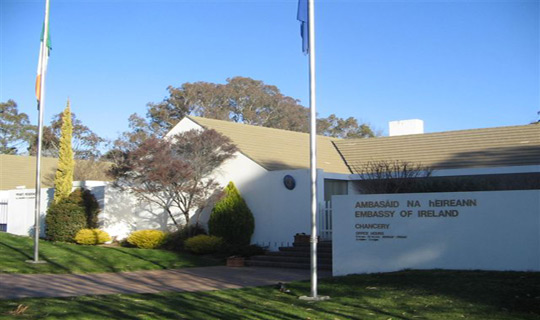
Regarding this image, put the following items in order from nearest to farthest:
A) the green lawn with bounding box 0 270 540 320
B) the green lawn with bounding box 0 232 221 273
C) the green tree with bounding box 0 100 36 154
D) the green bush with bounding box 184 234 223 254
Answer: the green lawn with bounding box 0 270 540 320 < the green lawn with bounding box 0 232 221 273 < the green bush with bounding box 184 234 223 254 < the green tree with bounding box 0 100 36 154

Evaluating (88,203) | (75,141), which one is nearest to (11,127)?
(75,141)

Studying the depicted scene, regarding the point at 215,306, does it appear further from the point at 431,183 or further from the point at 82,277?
the point at 431,183

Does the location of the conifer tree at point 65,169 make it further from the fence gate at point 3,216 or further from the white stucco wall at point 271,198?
the fence gate at point 3,216

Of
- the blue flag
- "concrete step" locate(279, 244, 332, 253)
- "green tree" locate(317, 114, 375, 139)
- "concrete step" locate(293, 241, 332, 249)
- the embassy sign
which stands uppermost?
"green tree" locate(317, 114, 375, 139)

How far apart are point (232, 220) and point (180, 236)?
2289 mm

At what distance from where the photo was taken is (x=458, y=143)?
2486 centimetres

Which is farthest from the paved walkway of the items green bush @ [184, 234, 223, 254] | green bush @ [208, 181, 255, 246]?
green bush @ [208, 181, 255, 246]

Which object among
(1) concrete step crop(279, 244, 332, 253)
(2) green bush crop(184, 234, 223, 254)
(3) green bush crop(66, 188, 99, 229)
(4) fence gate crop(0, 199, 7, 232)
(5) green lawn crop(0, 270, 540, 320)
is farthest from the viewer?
(4) fence gate crop(0, 199, 7, 232)

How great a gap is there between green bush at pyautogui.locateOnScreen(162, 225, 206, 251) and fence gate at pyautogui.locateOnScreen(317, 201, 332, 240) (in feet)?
16.4

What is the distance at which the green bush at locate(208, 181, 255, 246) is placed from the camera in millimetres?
22094

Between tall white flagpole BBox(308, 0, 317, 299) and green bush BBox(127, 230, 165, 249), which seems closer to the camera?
tall white flagpole BBox(308, 0, 317, 299)

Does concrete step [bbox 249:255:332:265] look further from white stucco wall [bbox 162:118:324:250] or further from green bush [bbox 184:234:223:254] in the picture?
white stucco wall [bbox 162:118:324:250]

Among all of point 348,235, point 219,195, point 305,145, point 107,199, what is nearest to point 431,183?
point 348,235

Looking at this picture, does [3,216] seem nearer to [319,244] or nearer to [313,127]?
[319,244]
